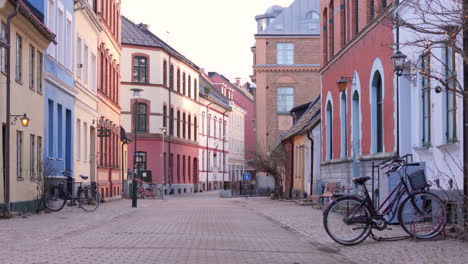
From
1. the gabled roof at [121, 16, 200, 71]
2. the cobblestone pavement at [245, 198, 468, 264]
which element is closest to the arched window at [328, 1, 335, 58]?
the cobblestone pavement at [245, 198, 468, 264]

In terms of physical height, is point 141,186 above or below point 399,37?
below

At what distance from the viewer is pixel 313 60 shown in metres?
69.2

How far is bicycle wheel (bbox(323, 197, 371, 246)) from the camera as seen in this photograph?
13.8 meters

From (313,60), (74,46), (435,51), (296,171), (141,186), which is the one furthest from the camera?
(313,60)

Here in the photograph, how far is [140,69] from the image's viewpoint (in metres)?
69.1

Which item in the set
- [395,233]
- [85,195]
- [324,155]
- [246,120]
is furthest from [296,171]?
[246,120]

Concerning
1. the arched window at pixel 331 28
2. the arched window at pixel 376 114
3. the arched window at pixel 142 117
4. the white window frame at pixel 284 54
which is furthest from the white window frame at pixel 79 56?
the white window frame at pixel 284 54

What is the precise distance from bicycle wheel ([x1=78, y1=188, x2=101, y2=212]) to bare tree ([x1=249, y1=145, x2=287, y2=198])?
2259 cm

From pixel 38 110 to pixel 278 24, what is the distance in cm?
4539

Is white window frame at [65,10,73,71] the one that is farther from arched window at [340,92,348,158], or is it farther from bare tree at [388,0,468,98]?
bare tree at [388,0,468,98]

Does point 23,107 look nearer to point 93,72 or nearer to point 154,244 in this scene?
point 154,244

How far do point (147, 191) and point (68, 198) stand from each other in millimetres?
28259

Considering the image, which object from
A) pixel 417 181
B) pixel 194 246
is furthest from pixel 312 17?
pixel 194 246

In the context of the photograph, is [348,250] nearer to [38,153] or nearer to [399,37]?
[399,37]
